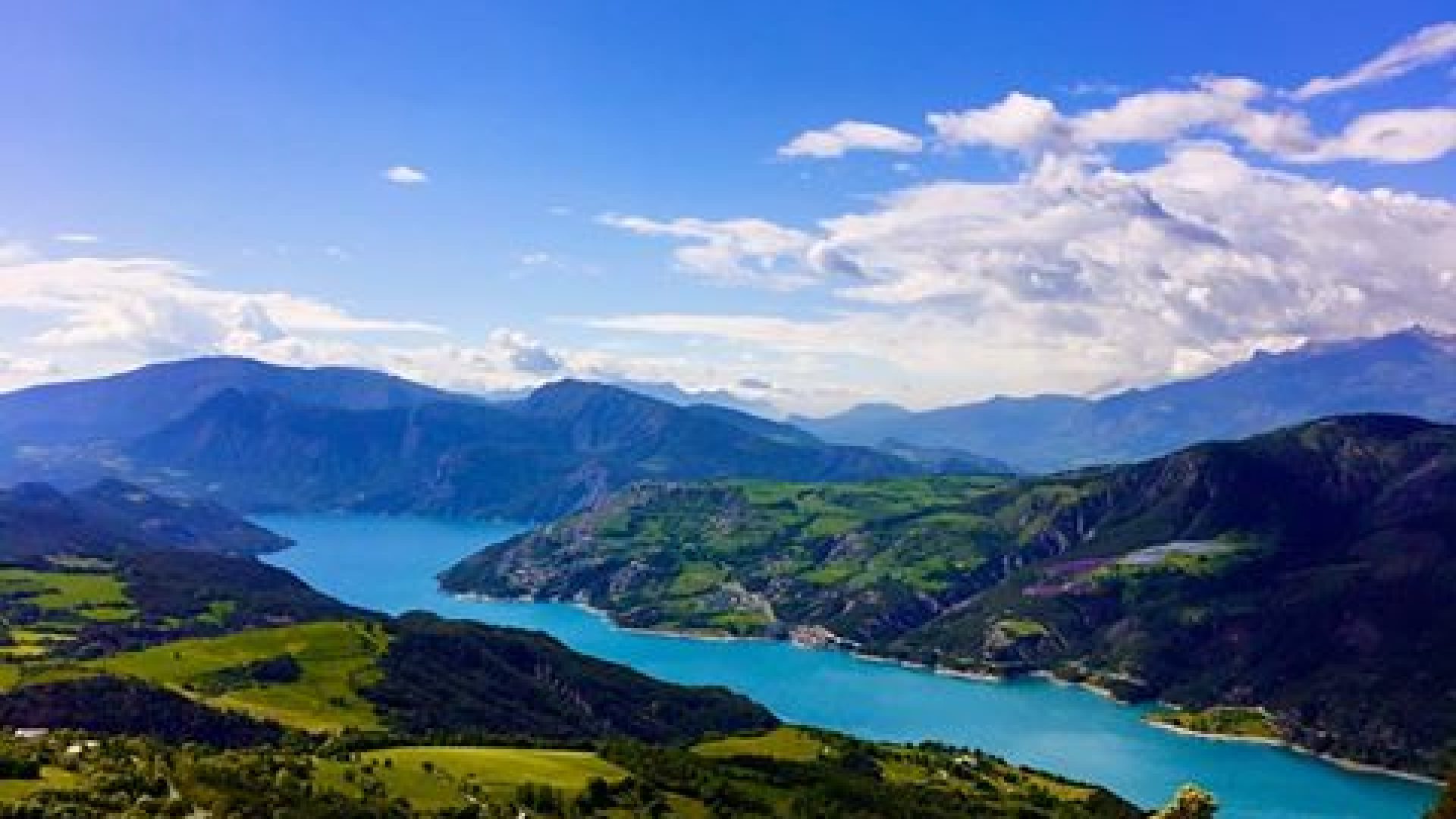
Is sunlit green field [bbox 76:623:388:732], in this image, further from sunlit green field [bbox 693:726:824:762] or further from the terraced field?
the terraced field

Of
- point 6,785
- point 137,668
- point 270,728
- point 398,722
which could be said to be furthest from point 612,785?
point 137,668

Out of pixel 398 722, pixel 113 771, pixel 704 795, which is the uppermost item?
pixel 113 771

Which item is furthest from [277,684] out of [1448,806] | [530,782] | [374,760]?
[1448,806]

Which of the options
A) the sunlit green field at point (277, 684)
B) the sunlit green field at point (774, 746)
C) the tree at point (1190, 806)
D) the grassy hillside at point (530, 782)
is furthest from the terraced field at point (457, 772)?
the sunlit green field at point (277, 684)

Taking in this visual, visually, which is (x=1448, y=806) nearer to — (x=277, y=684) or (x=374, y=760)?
(x=374, y=760)

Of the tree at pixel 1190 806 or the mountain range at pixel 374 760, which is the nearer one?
the tree at pixel 1190 806

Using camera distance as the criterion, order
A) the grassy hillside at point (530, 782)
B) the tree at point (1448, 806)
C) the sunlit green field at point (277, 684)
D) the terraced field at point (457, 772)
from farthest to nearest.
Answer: the sunlit green field at point (277, 684)
the terraced field at point (457, 772)
the grassy hillside at point (530, 782)
the tree at point (1448, 806)

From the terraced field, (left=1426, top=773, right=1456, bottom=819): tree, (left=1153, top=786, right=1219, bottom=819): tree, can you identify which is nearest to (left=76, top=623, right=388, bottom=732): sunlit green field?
the terraced field

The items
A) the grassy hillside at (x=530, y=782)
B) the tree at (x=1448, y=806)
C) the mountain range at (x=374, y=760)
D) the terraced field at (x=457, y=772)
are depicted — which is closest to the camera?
the tree at (x=1448, y=806)

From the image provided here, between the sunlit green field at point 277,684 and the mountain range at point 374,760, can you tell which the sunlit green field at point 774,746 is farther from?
Result: the sunlit green field at point 277,684

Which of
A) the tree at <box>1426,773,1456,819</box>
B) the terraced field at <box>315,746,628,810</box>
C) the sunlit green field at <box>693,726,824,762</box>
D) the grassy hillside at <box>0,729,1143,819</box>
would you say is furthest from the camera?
the sunlit green field at <box>693,726,824,762</box>

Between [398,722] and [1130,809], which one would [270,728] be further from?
[1130,809]
